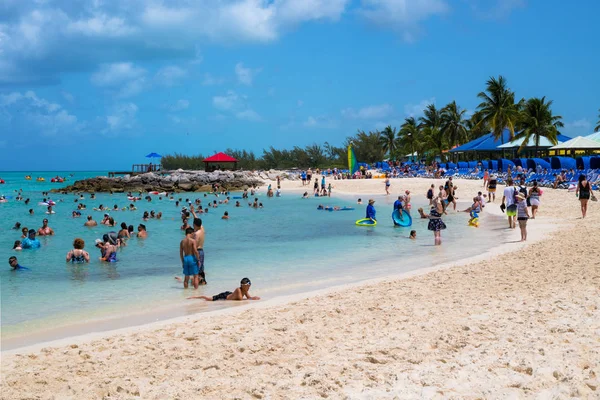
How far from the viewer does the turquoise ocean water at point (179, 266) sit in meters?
8.12

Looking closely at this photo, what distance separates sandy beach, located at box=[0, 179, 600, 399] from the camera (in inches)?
173

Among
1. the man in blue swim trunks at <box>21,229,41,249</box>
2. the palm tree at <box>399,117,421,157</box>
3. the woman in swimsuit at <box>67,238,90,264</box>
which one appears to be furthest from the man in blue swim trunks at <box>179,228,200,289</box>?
the palm tree at <box>399,117,421,157</box>

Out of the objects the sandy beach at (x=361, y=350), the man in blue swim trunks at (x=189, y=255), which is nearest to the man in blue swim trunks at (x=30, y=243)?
the man in blue swim trunks at (x=189, y=255)

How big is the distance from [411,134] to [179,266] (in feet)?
182

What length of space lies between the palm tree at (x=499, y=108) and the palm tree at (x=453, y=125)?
7.35 metres

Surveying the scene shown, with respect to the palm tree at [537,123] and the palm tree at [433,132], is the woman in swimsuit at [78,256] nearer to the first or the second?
the palm tree at [537,123]

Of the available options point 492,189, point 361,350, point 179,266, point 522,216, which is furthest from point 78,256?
point 492,189

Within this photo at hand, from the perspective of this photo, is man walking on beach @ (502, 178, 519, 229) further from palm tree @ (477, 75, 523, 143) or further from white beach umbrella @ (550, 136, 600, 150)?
Result: palm tree @ (477, 75, 523, 143)

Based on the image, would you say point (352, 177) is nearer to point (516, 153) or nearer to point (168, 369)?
point (516, 153)

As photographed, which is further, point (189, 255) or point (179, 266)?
point (179, 266)

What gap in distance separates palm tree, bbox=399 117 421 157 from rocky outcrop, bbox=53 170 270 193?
66.6 feet

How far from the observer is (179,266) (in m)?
12.5

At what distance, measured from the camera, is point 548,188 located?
27047 millimetres

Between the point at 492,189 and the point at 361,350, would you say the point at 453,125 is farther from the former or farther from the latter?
the point at 361,350
